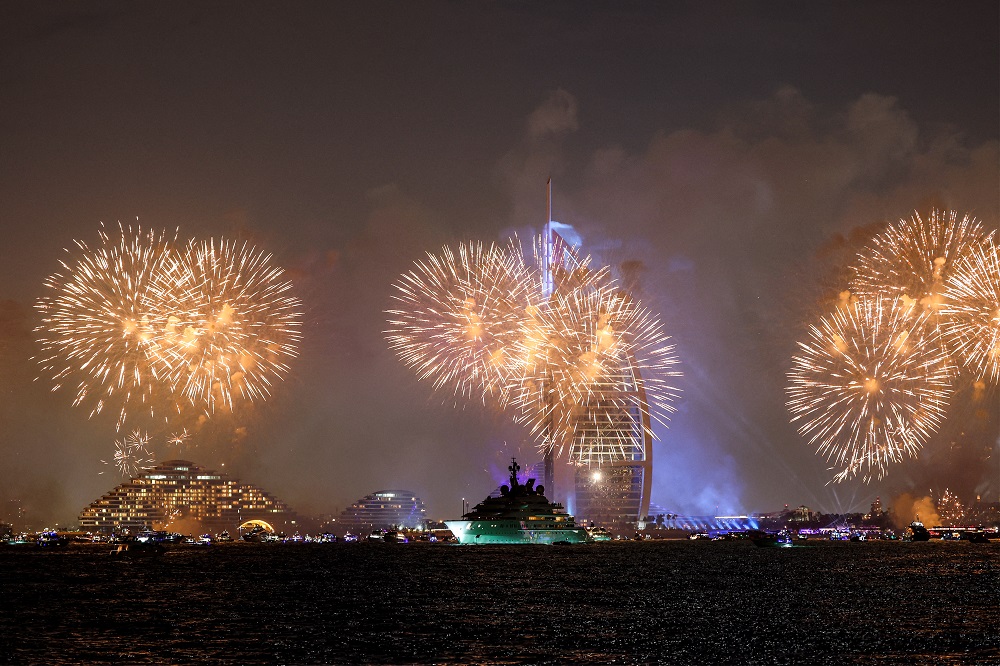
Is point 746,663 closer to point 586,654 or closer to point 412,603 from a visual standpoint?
point 586,654

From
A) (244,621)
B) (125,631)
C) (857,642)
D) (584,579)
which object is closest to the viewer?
(857,642)

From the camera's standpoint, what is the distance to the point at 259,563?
14050 cm

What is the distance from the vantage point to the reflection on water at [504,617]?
51469 millimetres

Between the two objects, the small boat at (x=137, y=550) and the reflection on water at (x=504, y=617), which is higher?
the small boat at (x=137, y=550)

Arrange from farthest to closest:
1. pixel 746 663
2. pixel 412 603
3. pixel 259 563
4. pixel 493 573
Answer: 1. pixel 259 563
2. pixel 493 573
3. pixel 412 603
4. pixel 746 663

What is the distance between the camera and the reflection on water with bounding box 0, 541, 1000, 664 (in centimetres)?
5147

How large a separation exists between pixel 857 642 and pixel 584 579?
47867mm

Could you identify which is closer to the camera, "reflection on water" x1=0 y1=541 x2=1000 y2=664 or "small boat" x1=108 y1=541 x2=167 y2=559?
"reflection on water" x1=0 y1=541 x2=1000 y2=664

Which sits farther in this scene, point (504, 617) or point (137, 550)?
point (137, 550)

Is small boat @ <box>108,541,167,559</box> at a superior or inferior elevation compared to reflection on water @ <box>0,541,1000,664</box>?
superior

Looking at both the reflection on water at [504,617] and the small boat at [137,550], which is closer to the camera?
the reflection on water at [504,617]

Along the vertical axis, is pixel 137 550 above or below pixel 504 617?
above

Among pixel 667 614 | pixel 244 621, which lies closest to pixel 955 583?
pixel 667 614

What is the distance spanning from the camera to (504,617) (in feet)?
217
